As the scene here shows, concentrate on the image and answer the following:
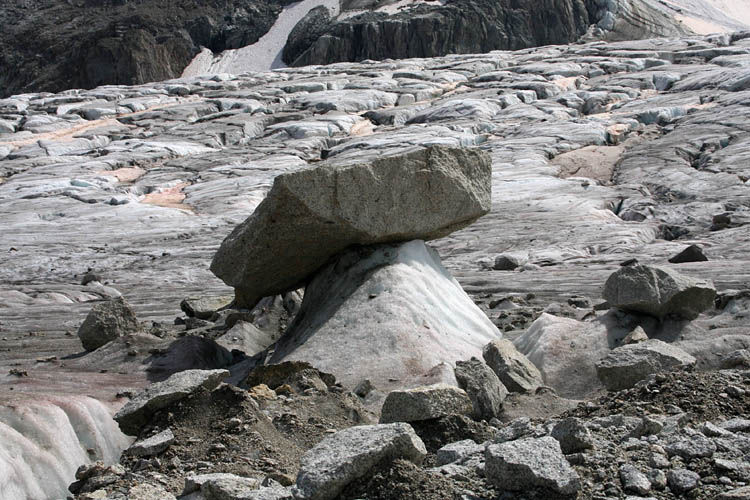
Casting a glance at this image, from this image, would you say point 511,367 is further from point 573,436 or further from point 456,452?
point 573,436

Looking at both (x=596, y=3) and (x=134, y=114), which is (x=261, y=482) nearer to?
(x=134, y=114)

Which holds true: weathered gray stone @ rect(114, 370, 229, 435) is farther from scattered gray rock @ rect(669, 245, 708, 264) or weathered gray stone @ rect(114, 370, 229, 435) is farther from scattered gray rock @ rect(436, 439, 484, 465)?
scattered gray rock @ rect(669, 245, 708, 264)

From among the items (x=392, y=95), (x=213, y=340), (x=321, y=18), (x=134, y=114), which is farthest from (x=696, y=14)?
(x=213, y=340)

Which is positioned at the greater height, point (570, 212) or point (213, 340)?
point (213, 340)

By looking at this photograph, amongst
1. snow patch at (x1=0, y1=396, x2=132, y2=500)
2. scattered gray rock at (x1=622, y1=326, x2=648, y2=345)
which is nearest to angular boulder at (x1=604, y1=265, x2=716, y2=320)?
scattered gray rock at (x1=622, y1=326, x2=648, y2=345)

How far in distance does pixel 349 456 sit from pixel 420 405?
1272 mm

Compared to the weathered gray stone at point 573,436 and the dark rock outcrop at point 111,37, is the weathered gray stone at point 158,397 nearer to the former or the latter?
the weathered gray stone at point 573,436

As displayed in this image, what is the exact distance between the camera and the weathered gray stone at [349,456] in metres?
3.50

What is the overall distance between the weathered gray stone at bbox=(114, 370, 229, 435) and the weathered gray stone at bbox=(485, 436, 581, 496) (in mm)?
2087

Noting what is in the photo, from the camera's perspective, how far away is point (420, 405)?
4824 mm

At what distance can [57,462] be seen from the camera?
512 cm

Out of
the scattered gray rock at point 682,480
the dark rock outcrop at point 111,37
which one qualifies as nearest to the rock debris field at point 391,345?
the scattered gray rock at point 682,480

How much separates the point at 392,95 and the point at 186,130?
9882 mm

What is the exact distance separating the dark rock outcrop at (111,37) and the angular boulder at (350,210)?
51549 mm
